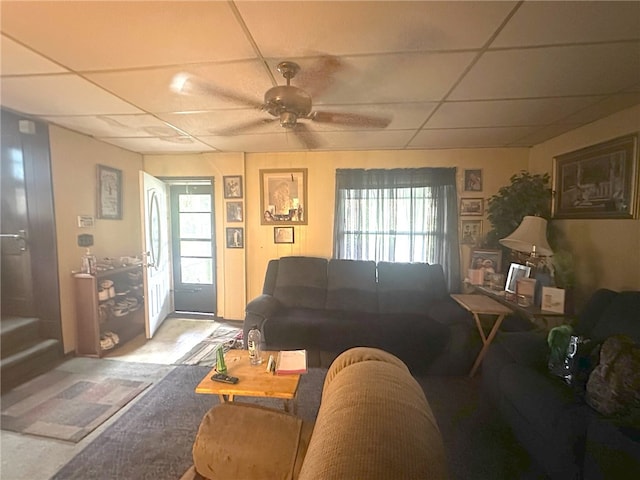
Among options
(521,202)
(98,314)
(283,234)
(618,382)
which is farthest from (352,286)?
(98,314)

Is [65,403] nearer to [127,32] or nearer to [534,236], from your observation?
[127,32]

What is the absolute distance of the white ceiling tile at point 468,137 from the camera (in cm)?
279

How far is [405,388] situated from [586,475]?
127 centimetres

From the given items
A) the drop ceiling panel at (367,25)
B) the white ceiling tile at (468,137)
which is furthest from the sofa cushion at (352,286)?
the drop ceiling panel at (367,25)

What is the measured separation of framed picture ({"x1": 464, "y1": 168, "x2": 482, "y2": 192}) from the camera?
349 cm

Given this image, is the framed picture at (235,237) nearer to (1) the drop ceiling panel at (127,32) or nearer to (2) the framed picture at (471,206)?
(1) the drop ceiling panel at (127,32)

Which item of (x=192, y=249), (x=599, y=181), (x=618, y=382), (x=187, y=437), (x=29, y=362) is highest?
(x=599, y=181)

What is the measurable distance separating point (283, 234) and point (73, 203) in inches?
89.8

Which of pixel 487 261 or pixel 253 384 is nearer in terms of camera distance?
pixel 253 384

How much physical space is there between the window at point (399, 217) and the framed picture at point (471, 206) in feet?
0.45

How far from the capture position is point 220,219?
3906 mm

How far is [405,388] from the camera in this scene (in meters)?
0.78

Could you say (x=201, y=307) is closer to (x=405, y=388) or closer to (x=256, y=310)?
(x=256, y=310)

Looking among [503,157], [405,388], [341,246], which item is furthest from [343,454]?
[503,157]
